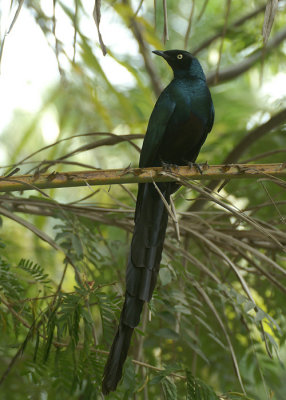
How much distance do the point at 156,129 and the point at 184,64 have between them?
571 millimetres

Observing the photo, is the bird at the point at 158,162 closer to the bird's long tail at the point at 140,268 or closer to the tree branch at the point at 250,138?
the bird's long tail at the point at 140,268

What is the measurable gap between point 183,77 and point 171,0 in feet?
8.85

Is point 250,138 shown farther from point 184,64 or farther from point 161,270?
point 161,270

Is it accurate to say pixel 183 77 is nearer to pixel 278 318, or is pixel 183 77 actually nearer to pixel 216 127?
pixel 278 318

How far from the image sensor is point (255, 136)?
9.06 ft

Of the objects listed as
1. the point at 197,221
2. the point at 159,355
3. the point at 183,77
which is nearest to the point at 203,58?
the point at 183,77

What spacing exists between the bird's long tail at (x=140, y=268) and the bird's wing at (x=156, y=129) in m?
0.16

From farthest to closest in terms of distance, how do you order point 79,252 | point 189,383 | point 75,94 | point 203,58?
point 203,58 < point 75,94 < point 79,252 < point 189,383

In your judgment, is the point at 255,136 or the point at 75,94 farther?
the point at 75,94

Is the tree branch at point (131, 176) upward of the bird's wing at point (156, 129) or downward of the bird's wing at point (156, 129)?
downward

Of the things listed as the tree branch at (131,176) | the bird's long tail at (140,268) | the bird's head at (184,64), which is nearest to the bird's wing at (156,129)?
the bird's long tail at (140,268)

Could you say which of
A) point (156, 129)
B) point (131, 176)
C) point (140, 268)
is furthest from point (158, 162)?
point (131, 176)

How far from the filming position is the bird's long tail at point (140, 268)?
1724 millimetres

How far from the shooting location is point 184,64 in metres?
2.90
